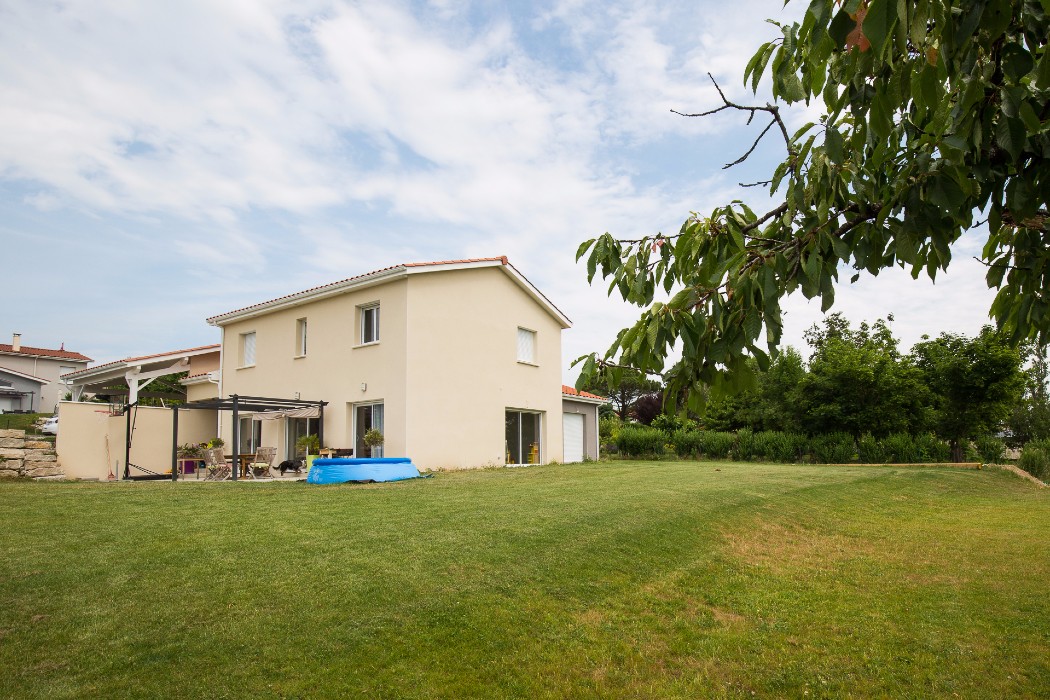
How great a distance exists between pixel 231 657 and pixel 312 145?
14523 millimetres

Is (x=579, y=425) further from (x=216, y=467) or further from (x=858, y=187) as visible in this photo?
(x=858, y=187)

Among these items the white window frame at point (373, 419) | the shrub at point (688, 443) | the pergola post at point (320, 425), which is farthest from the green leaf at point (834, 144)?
the shrub at point (688, 443)

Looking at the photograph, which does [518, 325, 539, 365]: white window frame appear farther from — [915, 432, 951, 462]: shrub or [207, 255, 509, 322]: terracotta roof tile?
[915, 432, 951, 462]: shrub

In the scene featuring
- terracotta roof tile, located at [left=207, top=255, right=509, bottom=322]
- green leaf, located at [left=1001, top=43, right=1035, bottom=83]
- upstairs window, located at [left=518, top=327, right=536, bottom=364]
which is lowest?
green leaf, located at [left=1001, top=43, right=1035, bottom=83]

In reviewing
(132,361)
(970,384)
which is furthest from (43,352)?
(970,384)

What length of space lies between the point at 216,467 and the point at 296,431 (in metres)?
3.87

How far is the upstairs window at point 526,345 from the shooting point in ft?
76.0

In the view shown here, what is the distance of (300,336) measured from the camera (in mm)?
22594

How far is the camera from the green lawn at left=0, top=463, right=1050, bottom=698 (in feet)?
16.1

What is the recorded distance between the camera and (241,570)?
6684mm

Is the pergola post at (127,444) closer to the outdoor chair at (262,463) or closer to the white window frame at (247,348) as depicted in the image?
the outdoor chair at (262,463)

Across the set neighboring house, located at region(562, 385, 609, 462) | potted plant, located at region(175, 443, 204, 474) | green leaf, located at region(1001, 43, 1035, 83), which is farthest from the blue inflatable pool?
green leaf, located at region(1001, 43, 1035, 83)

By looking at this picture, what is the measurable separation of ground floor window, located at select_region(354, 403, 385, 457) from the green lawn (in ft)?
27.9

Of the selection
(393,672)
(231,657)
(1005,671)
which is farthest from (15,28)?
(1005,671)
